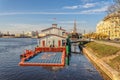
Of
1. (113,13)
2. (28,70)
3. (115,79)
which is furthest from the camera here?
(113,13)

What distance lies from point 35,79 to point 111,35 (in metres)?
139

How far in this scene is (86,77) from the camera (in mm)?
28938

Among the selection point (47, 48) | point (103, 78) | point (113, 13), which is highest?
point (113, 13)

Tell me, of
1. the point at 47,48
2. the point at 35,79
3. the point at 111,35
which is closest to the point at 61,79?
the point at 35,79

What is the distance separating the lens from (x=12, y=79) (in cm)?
2638

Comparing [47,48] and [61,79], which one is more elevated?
[47,48]

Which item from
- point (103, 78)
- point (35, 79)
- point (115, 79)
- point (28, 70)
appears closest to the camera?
point (115, 79)

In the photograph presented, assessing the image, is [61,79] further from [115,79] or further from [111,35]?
[111,35]

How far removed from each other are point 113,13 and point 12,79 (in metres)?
45.2

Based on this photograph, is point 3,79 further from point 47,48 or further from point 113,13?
point 113,13

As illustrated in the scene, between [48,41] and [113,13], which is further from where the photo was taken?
[113,13]

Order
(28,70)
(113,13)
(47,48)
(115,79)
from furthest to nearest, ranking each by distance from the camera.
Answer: (113,13) → (47,48) → (28,70) → (115,79)

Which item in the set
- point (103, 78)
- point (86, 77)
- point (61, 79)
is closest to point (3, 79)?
point (61, 79)

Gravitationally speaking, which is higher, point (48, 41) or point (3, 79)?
point (48, 41)
